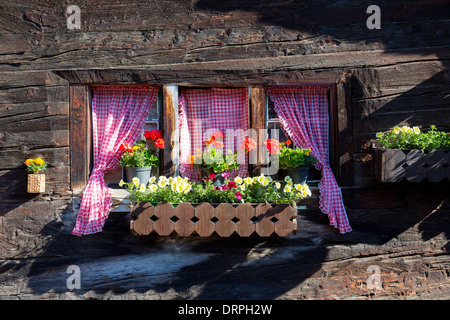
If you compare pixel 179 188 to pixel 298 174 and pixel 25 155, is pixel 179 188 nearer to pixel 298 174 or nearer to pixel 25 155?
pixel 298 174

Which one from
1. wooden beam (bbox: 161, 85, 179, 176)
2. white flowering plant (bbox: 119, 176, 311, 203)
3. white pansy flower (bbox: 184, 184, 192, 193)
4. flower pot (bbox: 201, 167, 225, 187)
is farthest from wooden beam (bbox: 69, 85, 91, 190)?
flower pot (bbox: 201, 167, 225, 187)

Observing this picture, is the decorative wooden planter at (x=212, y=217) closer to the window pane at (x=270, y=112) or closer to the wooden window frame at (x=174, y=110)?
the wooden window frame at (x=174, y=110)

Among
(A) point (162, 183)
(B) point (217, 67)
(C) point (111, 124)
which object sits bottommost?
(A) point (162, 183)

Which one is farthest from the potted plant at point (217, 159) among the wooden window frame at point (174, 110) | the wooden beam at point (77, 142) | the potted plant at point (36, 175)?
the potted plant at point (36, 175)

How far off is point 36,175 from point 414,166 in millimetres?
4449

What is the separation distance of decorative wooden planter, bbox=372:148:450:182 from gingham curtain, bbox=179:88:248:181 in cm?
176

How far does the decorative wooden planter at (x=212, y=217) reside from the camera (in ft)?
12.6

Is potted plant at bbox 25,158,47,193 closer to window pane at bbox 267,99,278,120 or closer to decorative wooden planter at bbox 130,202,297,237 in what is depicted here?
decorative wooden planter at bbox 130,202,297,237

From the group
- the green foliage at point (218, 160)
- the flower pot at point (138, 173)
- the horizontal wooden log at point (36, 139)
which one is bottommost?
the flower pot at point (138, 173)

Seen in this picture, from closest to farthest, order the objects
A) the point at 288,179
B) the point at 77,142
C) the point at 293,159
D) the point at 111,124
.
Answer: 1. the point at 288,179
2. the point at 293,159
3. the point at 77,142
4. the point at 111,124

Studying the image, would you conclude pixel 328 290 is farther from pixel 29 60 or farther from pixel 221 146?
pixel 29 60

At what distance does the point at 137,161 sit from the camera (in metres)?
4.26

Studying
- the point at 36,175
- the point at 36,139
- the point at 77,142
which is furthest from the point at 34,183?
the point at 77,142

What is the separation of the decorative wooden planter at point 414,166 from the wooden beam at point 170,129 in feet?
8.13
